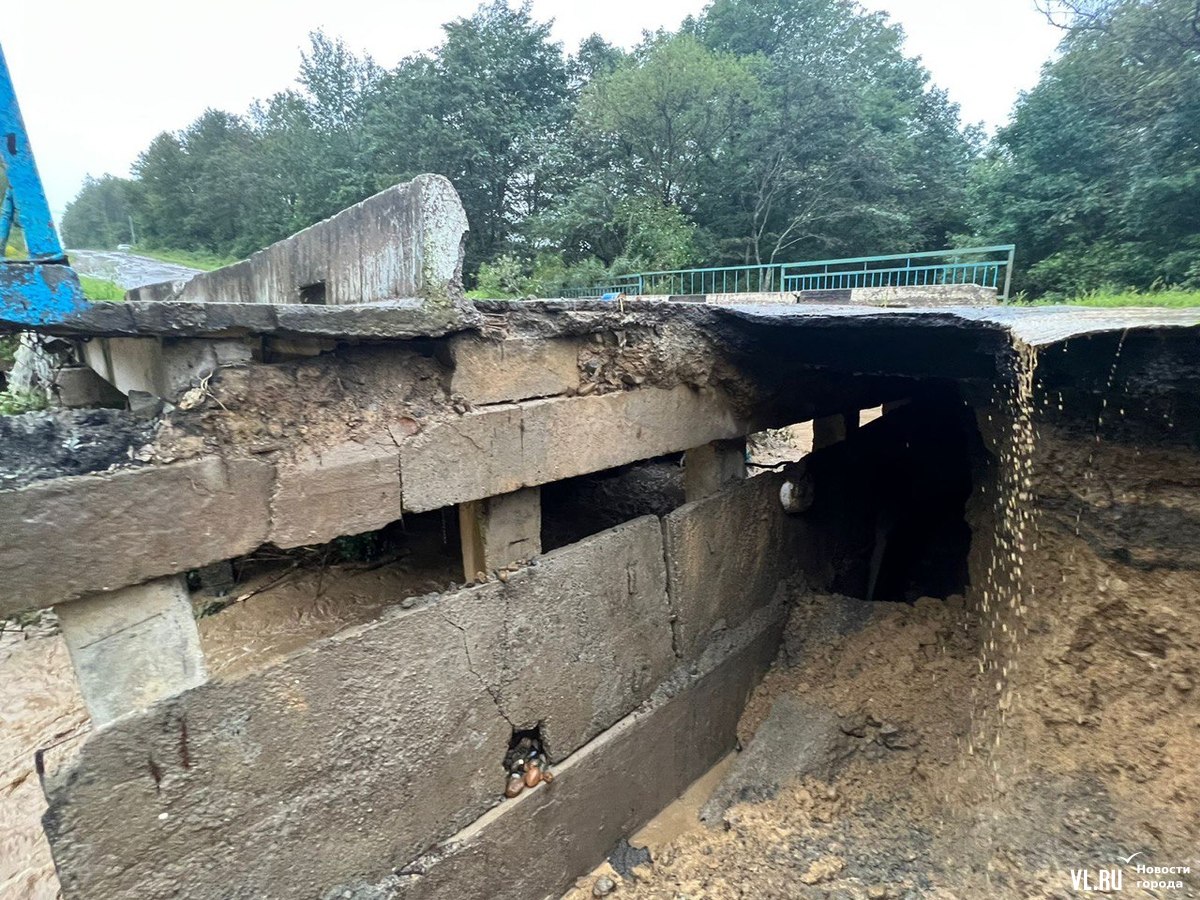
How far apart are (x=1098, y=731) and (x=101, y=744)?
136 inches

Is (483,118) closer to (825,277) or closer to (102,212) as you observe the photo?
(825,277)

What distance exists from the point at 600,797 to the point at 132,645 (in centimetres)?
209

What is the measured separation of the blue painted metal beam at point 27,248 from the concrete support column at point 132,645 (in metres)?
0.73

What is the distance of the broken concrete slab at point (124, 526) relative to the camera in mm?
1432

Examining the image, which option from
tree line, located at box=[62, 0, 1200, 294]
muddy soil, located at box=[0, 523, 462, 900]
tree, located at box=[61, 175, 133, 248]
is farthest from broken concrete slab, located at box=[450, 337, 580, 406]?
tree, located at box=[61, 175, 133, 248]

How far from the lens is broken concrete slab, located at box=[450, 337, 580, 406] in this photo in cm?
221

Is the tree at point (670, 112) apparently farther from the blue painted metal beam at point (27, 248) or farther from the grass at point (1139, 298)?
the blue painted metal beam at point (27, 248)

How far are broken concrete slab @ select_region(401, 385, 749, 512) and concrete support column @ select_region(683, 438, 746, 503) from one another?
0.45ft

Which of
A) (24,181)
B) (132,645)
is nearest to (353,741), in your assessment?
(132,645)

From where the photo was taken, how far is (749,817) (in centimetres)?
296

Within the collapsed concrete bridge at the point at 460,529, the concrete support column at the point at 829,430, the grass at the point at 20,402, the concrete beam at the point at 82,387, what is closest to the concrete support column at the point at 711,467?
the collapsed concrete bridge at the point at 460,529

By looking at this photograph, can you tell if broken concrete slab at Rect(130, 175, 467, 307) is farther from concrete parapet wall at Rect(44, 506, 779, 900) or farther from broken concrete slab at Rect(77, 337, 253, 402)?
concrete parapet wall at Rect(44, 506, 779, 900)

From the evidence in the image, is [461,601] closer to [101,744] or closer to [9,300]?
[101,744]

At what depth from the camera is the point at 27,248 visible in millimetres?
1406
